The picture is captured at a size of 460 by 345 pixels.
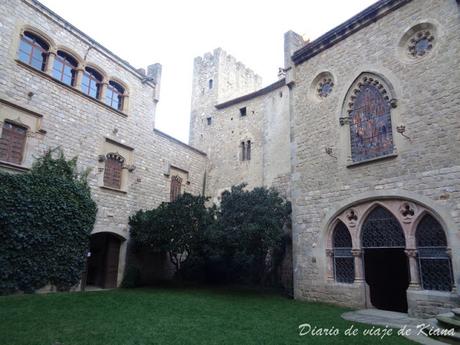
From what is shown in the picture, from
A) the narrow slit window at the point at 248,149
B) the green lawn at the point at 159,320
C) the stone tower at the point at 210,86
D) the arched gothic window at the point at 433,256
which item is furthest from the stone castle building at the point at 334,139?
the stone tower at the point at 210,86

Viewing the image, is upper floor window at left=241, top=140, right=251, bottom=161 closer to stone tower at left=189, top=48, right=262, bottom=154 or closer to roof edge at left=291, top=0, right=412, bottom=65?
stone tower at left=189, top=48, right=262, bottom=154

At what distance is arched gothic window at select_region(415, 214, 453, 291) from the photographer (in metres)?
8.05

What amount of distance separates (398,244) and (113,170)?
424 inches

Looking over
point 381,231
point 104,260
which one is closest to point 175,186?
point 104,260

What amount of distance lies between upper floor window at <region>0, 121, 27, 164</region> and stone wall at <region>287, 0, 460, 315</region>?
931cm

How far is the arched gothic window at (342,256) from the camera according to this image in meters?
10.1

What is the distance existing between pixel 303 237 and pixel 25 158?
377 inches

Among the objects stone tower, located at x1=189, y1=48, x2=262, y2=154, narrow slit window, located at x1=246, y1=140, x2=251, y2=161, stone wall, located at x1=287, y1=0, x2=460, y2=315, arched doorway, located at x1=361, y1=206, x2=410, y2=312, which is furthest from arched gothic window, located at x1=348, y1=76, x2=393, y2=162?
stone tower, located at x1=189, y1=48, x2=262, y2=154

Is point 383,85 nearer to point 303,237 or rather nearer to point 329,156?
point 329,156

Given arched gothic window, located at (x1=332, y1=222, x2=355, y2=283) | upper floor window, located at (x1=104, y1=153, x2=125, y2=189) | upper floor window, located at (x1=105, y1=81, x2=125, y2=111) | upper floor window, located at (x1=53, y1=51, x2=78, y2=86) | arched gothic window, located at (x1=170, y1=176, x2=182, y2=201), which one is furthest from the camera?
arched gothic window, located at (x1=170, y1=176, x2=182, y2=201)

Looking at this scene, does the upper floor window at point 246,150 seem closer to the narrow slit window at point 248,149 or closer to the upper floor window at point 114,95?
the narrow slit window at point 248,149

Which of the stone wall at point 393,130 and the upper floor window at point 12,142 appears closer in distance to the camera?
the stone wall at point 393,130

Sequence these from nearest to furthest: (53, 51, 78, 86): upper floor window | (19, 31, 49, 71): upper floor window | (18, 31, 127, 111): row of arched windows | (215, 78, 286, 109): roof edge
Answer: (19, 31, 49, 71): upper floor window < (18, 31, 127, 111): row of arched windows < (53, 51, 78, 86): upper floor window < (215, 78, 286, 109): roof edge

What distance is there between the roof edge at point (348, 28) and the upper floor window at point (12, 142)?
1024 centimetres
